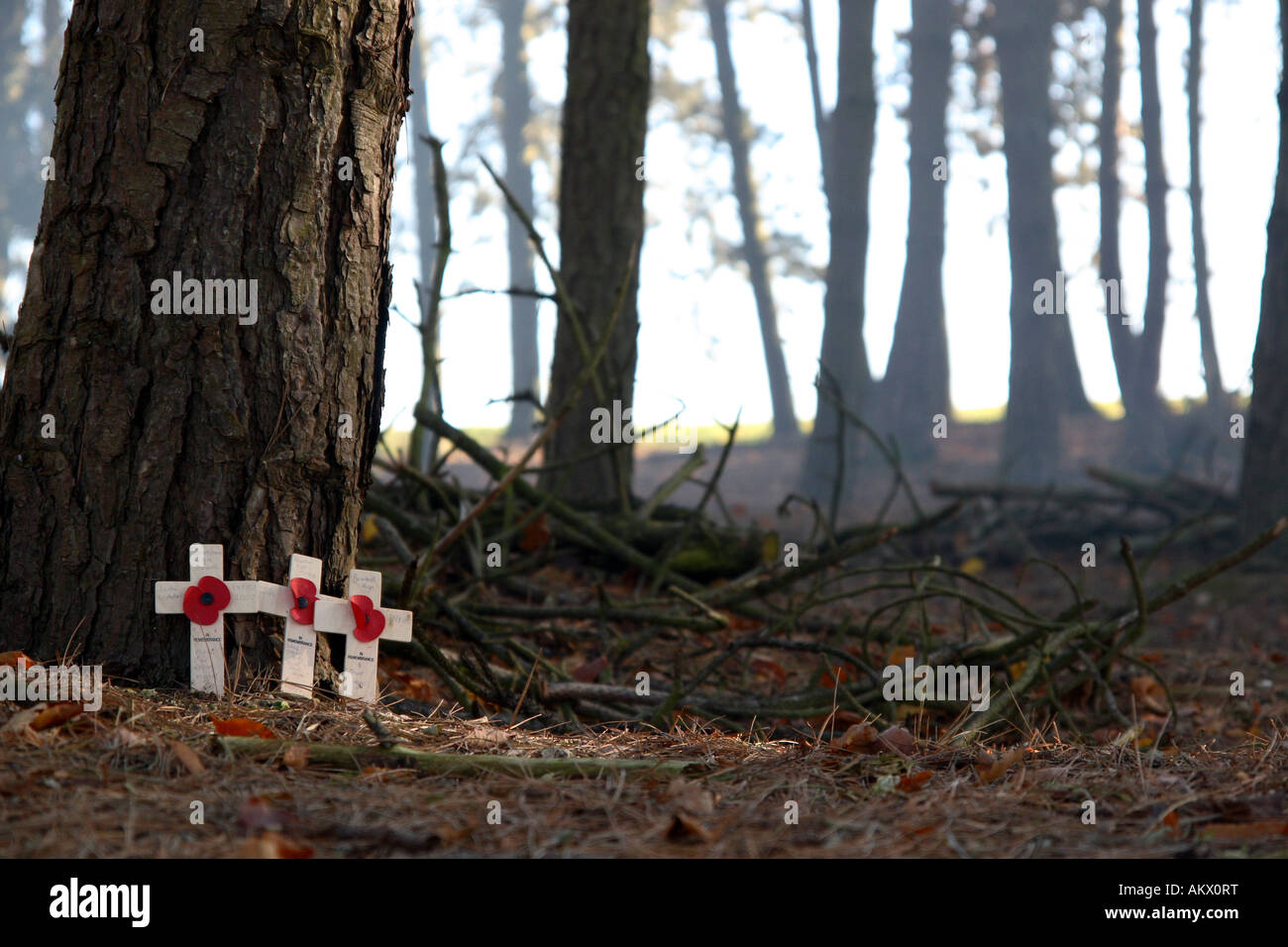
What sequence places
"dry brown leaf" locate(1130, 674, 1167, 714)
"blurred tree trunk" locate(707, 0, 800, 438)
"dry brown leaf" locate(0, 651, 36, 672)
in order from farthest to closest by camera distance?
"blurred tree trunk" locate(707, 0, 800, 438) < "dry brown leaf" locate(1130, 674, 1167, 714) < "dry brown leaf" locate(0, 651, 36, 672)

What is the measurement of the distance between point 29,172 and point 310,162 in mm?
34029

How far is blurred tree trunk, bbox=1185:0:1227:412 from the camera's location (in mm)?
18734

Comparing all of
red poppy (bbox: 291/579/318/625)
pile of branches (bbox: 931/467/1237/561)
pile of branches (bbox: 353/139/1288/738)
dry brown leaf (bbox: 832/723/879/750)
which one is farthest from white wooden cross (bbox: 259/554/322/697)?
pile of branches (bbox: 931/467/1237/561)

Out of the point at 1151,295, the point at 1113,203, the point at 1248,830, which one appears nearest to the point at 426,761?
the point at 1248,830

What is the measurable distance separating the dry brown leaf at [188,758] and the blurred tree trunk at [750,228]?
19798 mm

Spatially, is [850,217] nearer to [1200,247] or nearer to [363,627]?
[1200,247]

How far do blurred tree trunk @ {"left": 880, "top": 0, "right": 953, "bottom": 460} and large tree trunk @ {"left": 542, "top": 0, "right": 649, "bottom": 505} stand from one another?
43.1ft

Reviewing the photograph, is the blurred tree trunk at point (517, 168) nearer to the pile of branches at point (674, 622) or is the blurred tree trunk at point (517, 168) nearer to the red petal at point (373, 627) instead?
the pile of branches at point (674, 622)

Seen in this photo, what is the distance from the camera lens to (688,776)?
206cm

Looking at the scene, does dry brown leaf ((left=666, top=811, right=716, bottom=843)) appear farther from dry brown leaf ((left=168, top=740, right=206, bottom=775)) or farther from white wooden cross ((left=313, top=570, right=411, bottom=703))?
white wooden cross ((left=313, top=570, right=411, bottom=703))

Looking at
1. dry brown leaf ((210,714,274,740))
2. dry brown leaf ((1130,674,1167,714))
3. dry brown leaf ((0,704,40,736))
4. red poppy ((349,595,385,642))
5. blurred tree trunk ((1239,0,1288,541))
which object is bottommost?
dry brown leaf ((1130,674,1167,714))

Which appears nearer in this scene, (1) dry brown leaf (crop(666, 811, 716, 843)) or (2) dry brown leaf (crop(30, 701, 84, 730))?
(1) dry brown leaf (crop(666, 811, 716, 843))

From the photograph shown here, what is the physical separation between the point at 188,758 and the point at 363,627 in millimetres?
748

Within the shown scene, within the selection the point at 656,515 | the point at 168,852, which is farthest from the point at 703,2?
the point at 168,852
